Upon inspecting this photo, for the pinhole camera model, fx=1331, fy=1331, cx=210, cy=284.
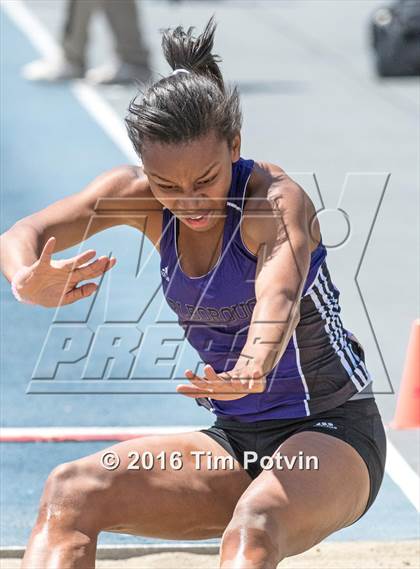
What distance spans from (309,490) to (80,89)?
34.0ft

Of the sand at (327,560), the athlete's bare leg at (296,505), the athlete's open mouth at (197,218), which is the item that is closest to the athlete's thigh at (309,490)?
the athlete's bare leg at (296,505)

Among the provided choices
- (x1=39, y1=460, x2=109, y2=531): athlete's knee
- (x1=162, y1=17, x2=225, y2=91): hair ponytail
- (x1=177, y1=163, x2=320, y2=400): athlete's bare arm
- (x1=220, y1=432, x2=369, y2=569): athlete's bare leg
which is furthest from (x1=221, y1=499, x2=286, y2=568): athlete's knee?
(x1=162, y1=17, x2=225, y2=91): hair ponytail

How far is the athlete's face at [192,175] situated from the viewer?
3502 mm

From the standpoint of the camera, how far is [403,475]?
210 inches

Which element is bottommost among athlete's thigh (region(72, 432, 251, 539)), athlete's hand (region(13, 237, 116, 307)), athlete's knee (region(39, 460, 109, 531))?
athlete's thigh (region(72, 432, 251, 539))

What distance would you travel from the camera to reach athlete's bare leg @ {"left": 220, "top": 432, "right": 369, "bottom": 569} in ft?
10.7

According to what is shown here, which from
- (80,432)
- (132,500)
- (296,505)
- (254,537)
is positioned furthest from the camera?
(80,432)

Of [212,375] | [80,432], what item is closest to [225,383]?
[212,375]

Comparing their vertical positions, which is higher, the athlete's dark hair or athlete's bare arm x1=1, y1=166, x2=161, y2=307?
the athlete's dark hair

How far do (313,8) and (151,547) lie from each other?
51.0ft

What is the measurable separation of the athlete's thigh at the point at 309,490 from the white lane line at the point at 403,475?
1.51 metres

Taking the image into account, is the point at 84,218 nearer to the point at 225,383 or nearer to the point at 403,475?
the point at 225,383

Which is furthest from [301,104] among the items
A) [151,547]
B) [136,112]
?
[136,112]

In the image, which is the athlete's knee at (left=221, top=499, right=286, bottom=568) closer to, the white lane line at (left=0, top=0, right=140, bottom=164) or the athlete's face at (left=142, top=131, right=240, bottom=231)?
the athlete's face at (left=142, top=131, right=240, bottom=231)
